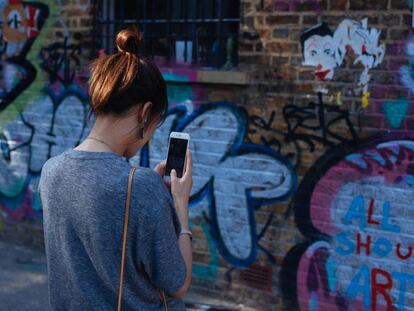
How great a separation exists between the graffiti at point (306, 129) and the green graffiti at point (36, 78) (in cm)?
229

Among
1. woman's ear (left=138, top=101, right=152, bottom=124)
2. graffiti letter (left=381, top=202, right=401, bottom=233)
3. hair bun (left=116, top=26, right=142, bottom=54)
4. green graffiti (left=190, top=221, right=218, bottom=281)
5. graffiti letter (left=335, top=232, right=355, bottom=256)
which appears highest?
hair bun (left=116, top=26, right=142, bottom=54)

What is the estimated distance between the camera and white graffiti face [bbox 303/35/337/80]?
14.3 ft

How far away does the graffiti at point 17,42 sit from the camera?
6047 millimetres

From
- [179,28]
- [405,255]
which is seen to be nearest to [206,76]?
[179,28]

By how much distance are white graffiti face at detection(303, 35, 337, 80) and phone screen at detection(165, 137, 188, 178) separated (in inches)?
92.2

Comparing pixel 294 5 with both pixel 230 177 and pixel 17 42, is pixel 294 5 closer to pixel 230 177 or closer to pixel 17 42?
pixel 230 177

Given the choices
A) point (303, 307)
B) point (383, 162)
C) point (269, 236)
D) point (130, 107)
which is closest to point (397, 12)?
point (383, 162)

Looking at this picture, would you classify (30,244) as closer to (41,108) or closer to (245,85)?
(41,108)

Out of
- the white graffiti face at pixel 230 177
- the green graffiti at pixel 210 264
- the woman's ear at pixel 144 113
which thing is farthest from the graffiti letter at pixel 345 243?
the woman's ear at pixel 144 113

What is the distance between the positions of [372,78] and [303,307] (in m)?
1.69

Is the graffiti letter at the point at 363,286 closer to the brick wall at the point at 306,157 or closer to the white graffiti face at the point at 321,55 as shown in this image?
the brick wall at the point at 306,157

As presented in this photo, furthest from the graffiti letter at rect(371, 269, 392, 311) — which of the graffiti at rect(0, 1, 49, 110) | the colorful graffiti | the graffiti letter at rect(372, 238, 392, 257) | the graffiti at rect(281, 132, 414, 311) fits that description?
the graffiti at rect(0, 1, 49, 110)

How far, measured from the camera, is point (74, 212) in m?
1.99

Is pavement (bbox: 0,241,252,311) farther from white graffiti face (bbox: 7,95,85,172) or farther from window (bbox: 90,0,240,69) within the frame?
window (bbox: 90,0,240,69)
